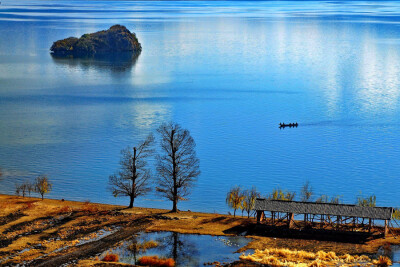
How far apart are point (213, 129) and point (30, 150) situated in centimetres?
3148

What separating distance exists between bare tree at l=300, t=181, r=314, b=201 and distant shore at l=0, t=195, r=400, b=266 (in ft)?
42.3

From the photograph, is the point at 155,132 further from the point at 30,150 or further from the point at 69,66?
the point at 69,66

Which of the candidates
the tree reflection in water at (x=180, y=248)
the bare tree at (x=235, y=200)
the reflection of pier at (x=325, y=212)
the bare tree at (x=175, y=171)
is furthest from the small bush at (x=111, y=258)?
the bare tree at (x=235, y=200)

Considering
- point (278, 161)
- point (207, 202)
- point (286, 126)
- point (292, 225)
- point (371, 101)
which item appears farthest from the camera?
point (371, 101)

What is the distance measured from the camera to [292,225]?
57281 millimetres

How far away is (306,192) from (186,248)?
899 inches

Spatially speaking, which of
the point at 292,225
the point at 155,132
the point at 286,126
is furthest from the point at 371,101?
the point at 292,225

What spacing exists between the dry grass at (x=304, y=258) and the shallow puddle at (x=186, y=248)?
2.39 meters

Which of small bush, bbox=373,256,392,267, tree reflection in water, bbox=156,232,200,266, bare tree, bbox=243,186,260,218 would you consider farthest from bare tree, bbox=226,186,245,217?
small bush, bbox=373,256,392,267

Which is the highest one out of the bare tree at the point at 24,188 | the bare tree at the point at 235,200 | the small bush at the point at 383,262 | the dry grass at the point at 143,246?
the bare tree at the point at 235,200

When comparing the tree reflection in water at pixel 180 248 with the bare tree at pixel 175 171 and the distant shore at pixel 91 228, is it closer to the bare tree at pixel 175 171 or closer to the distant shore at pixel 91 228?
the distant shore at pixel 91 228

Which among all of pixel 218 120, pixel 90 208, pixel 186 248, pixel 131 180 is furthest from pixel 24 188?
pixel 218 120

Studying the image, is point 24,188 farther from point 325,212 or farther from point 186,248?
point 325,212

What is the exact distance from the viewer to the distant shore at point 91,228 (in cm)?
5150
